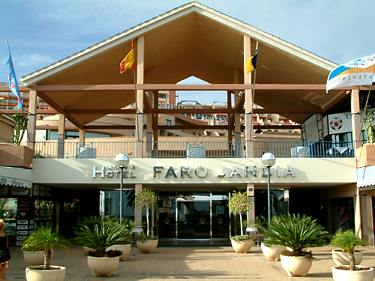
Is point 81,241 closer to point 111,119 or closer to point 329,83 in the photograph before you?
point 329,83

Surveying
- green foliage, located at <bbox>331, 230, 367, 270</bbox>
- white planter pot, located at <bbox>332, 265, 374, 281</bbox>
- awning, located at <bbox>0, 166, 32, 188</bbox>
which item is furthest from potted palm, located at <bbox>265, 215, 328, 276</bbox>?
awning, located at <bbox>0, 166, 32, 188</bbox>

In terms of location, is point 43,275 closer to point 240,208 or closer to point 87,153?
point 240,208

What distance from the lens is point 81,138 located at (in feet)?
102

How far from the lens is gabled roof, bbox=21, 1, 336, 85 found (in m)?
21.9

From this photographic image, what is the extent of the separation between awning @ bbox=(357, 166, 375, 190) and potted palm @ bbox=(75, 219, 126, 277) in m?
11.2

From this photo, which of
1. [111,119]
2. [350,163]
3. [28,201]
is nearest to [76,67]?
[28,201]

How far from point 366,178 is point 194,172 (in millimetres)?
7158

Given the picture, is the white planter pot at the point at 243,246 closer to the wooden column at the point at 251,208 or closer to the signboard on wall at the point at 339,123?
the wooden column at the point at 251,208

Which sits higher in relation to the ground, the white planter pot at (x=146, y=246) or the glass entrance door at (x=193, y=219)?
the glass entrance door at (x=193, y=219)

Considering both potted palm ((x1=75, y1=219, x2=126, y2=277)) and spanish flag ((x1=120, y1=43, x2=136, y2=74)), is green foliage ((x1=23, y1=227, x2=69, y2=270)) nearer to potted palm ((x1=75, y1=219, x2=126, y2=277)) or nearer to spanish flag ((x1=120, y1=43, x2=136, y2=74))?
potted palm ((x1=75, y1=219, x2=126, y2=277))

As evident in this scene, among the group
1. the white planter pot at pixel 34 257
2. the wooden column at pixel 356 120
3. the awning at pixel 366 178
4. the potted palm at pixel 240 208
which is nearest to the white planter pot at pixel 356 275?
the potted palm at pixel 240 208

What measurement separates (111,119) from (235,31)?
93.8 feet

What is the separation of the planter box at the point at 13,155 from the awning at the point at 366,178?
14175 millimetres

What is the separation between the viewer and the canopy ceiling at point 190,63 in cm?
2220
